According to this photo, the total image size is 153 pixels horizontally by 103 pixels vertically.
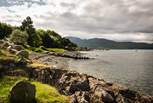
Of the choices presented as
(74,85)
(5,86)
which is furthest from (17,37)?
(5,86)

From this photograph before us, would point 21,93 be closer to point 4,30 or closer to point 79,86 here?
point 79,86

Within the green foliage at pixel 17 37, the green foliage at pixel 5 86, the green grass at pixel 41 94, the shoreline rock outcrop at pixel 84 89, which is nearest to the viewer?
the green foliage at pixel 5 86

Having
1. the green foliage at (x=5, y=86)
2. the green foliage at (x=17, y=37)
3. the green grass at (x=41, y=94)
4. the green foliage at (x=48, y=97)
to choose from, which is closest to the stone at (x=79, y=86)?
the green grass at (x=41, y=94)

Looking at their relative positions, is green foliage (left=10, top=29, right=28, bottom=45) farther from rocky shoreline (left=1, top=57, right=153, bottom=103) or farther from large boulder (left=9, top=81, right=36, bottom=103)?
large boulder (left=9, top=81, right=36, bottom=103)

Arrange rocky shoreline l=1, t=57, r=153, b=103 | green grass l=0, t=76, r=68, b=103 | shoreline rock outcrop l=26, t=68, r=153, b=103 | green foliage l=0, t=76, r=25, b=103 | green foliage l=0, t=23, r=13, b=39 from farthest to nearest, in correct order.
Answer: green foliage l=0, t=23, r=13, b=39 < rocky shoreline l=1, t=57, r=153, b=103 < shoreline rock outcrop l=26, t=68, r=153, b=103 < green grass l=0, t=76, r=68, b=103 < green foliage l=0, t=76, r=25, b=103

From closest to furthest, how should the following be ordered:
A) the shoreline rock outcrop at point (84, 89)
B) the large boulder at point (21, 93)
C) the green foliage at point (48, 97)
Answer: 1. the large boulder at point (21, 93)
2. the green foliage at point (48, 97)
3. the shoreline rock outcrop at point (84, 89)

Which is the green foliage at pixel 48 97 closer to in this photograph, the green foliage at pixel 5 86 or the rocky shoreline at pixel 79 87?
the rocky shoreline at pixel 79 87

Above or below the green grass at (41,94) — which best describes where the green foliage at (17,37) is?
above

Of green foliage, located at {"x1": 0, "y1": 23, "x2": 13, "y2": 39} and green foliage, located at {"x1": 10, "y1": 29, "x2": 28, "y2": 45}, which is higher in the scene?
green foliage, located at {"x1": 0, "y1": 23, "x2": 13, "y2": 39}

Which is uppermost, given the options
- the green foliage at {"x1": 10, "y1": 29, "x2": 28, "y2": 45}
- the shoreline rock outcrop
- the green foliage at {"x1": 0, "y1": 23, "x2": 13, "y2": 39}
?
the green foliage at {"x1": 0, "y1": 23, "x2": 13, "y2": 39}

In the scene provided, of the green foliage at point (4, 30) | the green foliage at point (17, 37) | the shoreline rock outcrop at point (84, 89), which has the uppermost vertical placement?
the green foliage at point (4, 30)

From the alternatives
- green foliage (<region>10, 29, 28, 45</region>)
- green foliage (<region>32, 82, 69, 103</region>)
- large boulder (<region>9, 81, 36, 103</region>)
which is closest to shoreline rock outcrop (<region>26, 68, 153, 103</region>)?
green foliage (<region>32, 82, 69, 103</region>)

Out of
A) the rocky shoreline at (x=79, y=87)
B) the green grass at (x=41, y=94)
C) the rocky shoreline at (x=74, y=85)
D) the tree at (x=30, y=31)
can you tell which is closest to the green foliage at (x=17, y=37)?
the tree at (x=30, y=31)

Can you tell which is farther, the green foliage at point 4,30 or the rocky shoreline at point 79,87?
the green foliage at point 4,30
